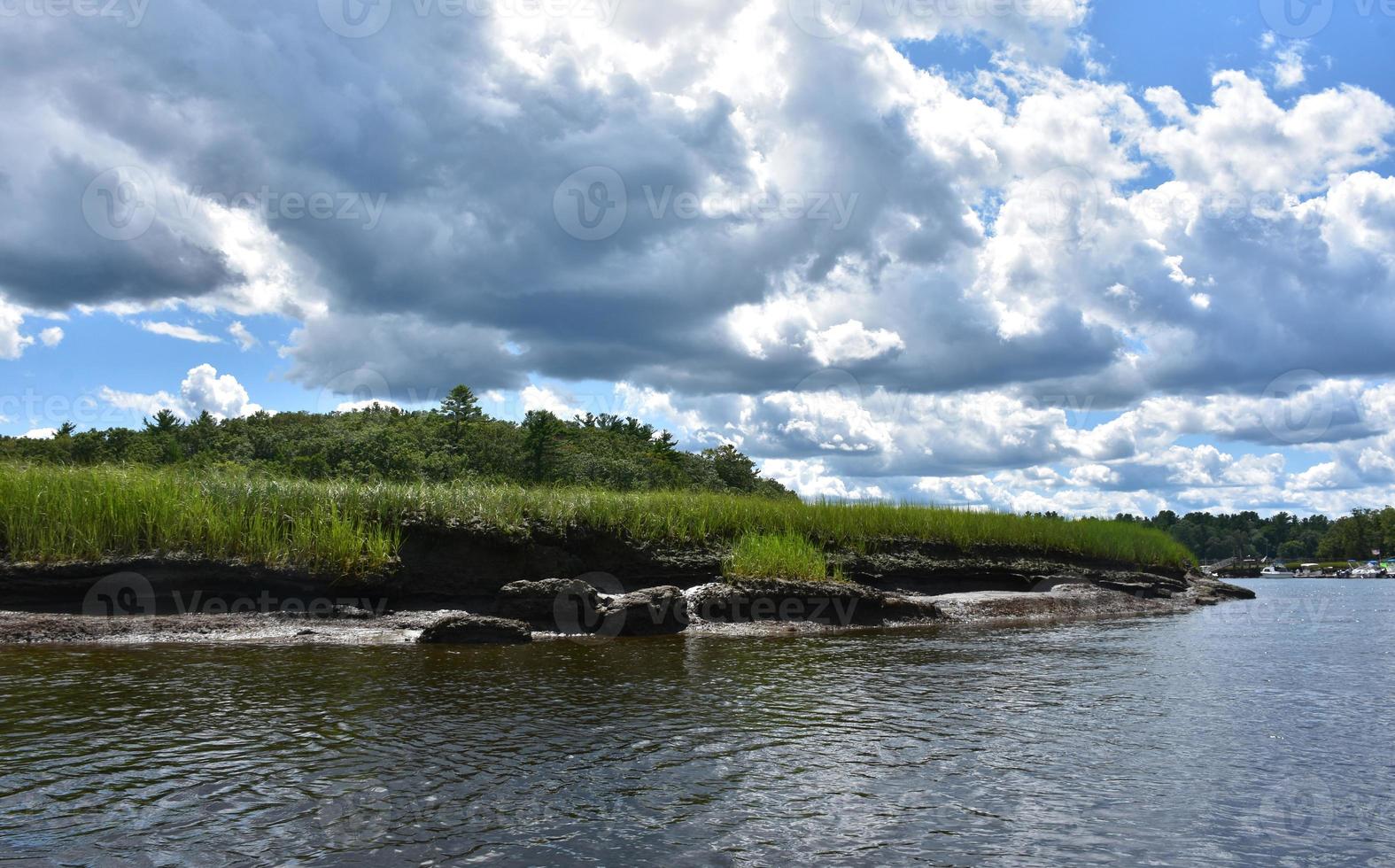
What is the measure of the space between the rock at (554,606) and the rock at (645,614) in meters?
0.29

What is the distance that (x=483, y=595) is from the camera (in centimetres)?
1970

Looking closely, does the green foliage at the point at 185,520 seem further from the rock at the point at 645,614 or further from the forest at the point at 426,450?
the forest at the point at 426,450

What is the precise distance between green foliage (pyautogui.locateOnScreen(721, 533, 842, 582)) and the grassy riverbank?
2.95 feet

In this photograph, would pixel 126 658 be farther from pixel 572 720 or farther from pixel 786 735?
pixel 786 735

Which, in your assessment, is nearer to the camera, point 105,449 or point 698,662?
point 698,662

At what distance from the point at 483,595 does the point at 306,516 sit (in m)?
4.29

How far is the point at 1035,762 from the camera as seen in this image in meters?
7.78

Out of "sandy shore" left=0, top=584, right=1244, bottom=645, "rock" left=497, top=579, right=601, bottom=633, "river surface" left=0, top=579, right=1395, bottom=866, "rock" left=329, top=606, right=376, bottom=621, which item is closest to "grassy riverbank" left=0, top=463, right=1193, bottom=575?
"rock" left=329, top=606, right=376, bottom=621

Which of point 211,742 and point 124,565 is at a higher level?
point 124,565

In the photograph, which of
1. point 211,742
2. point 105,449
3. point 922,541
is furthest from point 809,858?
point 105,449

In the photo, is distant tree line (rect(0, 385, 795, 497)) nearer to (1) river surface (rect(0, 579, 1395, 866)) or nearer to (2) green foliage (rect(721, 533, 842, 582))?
(2) green foliage (rect(721, 533, 842, 582))

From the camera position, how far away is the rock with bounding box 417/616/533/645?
15844mm

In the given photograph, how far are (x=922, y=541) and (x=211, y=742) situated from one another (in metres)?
22.6

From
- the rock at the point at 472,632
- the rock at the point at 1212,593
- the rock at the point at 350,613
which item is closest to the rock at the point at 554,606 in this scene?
the rock at the point at 472,632
